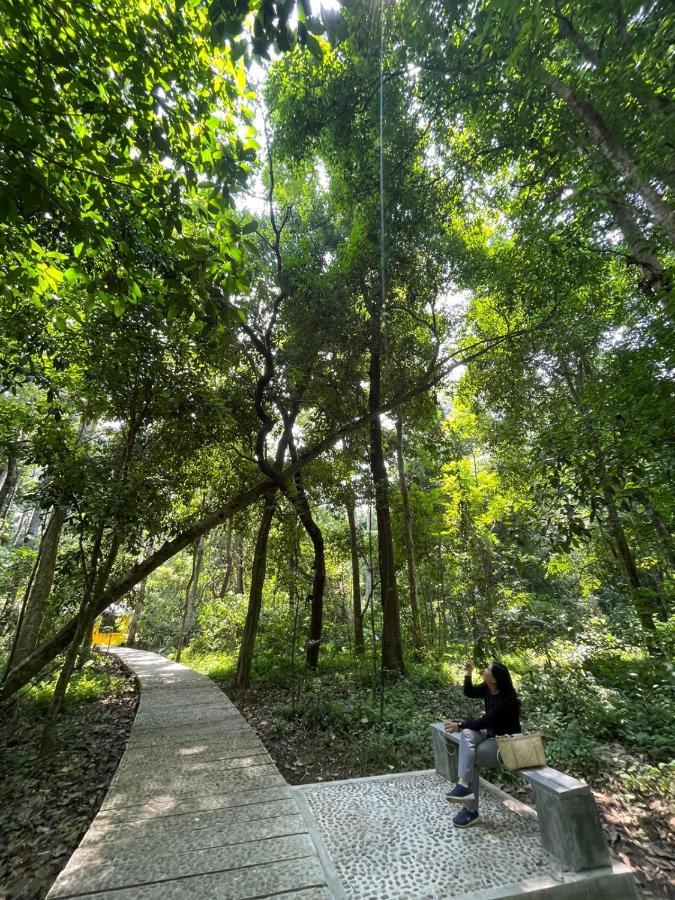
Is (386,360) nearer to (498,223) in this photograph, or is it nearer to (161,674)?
(498,223)

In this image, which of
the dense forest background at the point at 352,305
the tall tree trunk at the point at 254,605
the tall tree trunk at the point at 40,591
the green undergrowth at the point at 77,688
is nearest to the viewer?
the dense forest background at the point at 352,305

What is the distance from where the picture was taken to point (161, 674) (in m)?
9.04

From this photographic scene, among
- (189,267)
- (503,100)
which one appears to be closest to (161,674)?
(189,267)

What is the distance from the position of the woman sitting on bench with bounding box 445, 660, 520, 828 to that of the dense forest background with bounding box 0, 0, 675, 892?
1416mm

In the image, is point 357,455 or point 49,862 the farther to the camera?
point 357,455

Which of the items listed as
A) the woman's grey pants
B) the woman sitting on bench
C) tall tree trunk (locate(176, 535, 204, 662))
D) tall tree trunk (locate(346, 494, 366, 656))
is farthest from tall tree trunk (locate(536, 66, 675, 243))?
tall tree trunk (locate(176, 535, 204, 662))

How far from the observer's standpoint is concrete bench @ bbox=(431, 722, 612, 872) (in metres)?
2.41

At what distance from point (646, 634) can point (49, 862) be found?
29.9ft

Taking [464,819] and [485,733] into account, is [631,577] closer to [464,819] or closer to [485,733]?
[485,733]

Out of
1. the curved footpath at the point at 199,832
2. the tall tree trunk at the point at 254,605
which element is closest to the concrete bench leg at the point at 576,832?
the curved footpath at the point at 199,832

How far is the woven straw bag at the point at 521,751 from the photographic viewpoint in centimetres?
293

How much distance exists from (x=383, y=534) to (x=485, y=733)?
4.92 m

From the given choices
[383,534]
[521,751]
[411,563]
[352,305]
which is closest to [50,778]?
[521,751]

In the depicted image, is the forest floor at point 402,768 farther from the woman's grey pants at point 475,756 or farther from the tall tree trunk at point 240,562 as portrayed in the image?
the tall tree trunk at point 240,562
